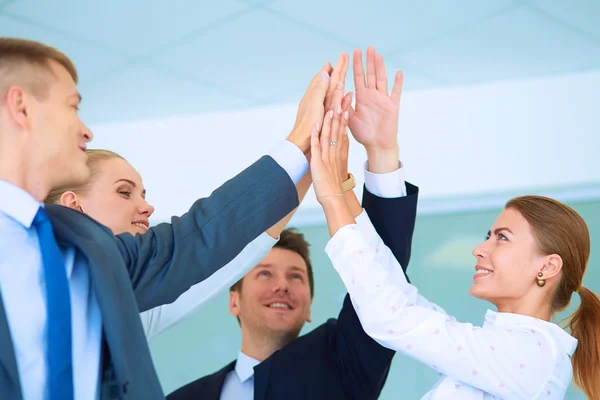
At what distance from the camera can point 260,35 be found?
12.2 ft

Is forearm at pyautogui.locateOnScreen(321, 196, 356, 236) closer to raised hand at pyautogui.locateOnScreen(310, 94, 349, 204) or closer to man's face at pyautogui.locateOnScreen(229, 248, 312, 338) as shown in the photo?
raised hand at pyautogui.locateOnScreen(310, 94, 349, 204)

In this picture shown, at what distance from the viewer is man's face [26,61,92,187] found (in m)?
1.42

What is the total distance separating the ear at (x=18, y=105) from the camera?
141cm

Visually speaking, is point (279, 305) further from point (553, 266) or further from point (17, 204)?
point (17, 204)

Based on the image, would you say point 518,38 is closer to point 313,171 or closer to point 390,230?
point 390,230

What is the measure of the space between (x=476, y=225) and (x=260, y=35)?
1800 millimetres

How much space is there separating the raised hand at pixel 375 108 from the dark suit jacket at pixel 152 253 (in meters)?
0.57

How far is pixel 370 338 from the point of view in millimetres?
2293

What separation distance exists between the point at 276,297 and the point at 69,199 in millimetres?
1056

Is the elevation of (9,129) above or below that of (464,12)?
below

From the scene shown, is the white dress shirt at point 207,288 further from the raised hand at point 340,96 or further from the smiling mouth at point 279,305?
the smiling mouth at point 279,305

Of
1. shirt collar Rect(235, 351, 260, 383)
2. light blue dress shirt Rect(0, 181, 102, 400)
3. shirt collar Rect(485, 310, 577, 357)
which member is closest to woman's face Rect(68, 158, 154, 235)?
shirt collar Rect(235, 351, 260, 383)

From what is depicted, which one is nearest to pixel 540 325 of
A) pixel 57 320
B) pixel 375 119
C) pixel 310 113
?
pixel 375 119

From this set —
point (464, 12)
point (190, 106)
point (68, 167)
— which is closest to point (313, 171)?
point (68, 167)
